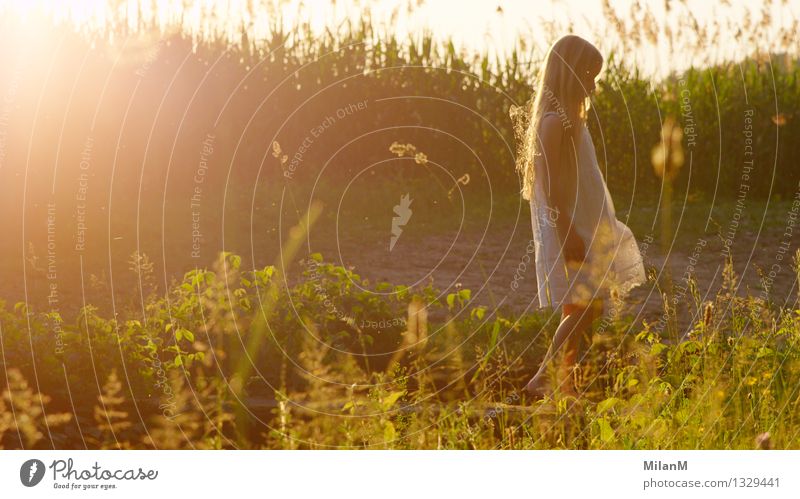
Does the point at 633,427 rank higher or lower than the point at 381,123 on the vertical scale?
lower

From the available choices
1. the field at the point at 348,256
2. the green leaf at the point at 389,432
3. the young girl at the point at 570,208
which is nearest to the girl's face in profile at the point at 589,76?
the young girl at the point at 570,208

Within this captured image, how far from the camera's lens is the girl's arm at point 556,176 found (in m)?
5.54

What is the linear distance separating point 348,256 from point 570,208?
3.96 meters

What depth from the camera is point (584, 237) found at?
574cm

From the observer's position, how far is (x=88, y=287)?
7.71 meters

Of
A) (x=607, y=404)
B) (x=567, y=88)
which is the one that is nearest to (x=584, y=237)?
(x=567, y=88)

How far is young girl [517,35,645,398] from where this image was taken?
5.58 metres

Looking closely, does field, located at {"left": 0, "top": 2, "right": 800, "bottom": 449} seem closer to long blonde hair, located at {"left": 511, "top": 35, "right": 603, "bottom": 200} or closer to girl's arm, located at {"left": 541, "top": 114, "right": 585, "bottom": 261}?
girl's arm, located at {"left": 541, "top": 114, "right": 585, "bottom": 261}

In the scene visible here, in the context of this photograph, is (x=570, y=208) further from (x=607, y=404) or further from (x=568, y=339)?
(x=607, y=404)

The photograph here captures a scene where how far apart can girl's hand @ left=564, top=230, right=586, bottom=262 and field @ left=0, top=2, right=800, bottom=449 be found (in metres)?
0.40

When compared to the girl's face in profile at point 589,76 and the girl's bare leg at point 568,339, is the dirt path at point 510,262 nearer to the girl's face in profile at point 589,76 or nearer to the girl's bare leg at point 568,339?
the girl's bare leg at point 568,339

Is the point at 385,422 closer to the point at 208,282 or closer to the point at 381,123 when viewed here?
the point at 208,282
